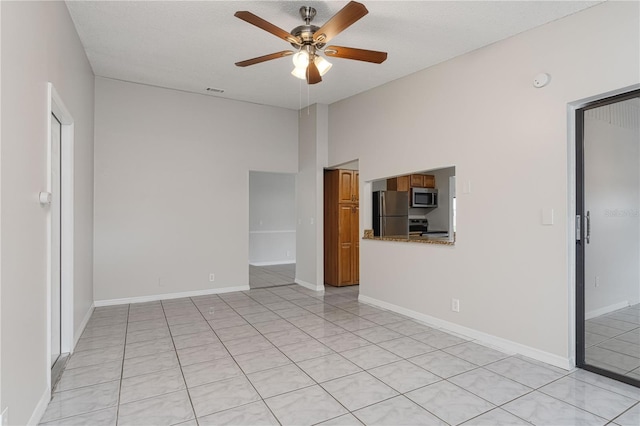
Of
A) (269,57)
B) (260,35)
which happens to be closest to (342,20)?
(269,57)

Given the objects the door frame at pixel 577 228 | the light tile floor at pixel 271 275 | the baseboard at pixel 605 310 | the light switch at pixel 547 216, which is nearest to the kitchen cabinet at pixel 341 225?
the light tile floor at pixel 271 275

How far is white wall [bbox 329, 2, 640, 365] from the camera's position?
2.82 metres

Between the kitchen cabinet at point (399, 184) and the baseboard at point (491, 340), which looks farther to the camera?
the kitchen cabinet at point (399, 184)

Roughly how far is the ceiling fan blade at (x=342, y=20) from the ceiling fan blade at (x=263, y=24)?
0.62 feet

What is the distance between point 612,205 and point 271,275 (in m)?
5.70

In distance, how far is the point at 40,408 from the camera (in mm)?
2160

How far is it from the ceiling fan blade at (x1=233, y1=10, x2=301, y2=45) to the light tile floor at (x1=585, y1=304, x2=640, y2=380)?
3.36 m

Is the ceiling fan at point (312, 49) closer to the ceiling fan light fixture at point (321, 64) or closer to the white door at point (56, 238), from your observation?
the ceiling fan light fixture at point (321, 64)

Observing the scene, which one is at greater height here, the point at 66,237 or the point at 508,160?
the point at 508,160

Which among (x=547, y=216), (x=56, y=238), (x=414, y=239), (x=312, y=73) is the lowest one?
(x=414, y=239)

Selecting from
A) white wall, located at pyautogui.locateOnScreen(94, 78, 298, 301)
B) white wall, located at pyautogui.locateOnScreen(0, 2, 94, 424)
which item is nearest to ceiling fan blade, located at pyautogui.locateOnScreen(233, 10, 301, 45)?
white wall, located at pyautogui.locateOnScreen(0, 2, 94, 424)

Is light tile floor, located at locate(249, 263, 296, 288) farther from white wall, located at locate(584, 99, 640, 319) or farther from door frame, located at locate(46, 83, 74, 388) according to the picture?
white wall, located at locate(584, 99, 640, 319)

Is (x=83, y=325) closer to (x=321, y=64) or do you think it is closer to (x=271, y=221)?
(x=321, y=64)

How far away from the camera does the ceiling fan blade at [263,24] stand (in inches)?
95.2
